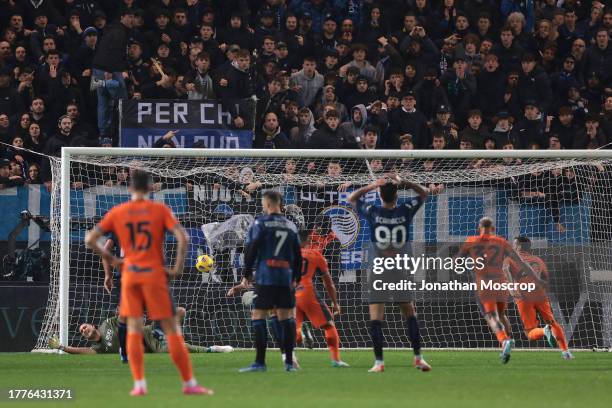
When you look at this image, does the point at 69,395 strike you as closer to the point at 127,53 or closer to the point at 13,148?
the point at 13,148

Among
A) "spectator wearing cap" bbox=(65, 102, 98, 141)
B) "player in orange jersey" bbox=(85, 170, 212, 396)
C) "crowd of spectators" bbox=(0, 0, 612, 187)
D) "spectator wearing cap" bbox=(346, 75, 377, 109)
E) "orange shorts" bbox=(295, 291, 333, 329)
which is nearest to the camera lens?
"player in orange jersey" bbox=(85, 170, 212, 396)

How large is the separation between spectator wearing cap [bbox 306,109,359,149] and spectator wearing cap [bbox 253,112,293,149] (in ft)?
1.35

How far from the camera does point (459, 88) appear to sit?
21453 mm

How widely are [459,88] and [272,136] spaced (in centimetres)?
366

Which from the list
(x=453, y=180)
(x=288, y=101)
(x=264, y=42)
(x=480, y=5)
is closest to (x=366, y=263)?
(x=453, y=180)

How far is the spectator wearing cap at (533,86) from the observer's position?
70.9 ft

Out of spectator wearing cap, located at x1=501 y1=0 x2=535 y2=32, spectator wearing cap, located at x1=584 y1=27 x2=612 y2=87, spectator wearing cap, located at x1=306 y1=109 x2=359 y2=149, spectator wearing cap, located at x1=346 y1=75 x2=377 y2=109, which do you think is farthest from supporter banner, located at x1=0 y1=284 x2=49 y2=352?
spectator wearing cap, located at x1=584 y1=27 x2=612 y2=87

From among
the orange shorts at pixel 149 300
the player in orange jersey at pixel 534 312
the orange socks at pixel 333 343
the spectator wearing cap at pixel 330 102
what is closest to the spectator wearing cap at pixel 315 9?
the spectator wearing cap at pixel 330 102

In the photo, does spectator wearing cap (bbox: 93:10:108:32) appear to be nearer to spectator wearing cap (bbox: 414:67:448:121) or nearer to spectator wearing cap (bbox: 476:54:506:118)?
spectator wearing cap (bbox: 414:67:448:121)

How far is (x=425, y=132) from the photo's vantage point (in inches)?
801

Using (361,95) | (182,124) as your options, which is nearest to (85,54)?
(182,124)

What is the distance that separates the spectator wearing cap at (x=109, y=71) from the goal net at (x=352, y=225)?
62.7 inches

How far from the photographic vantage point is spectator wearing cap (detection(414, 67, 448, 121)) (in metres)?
21.0

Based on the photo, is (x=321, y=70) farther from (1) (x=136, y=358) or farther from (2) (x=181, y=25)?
(1) (x=136, y=358)
